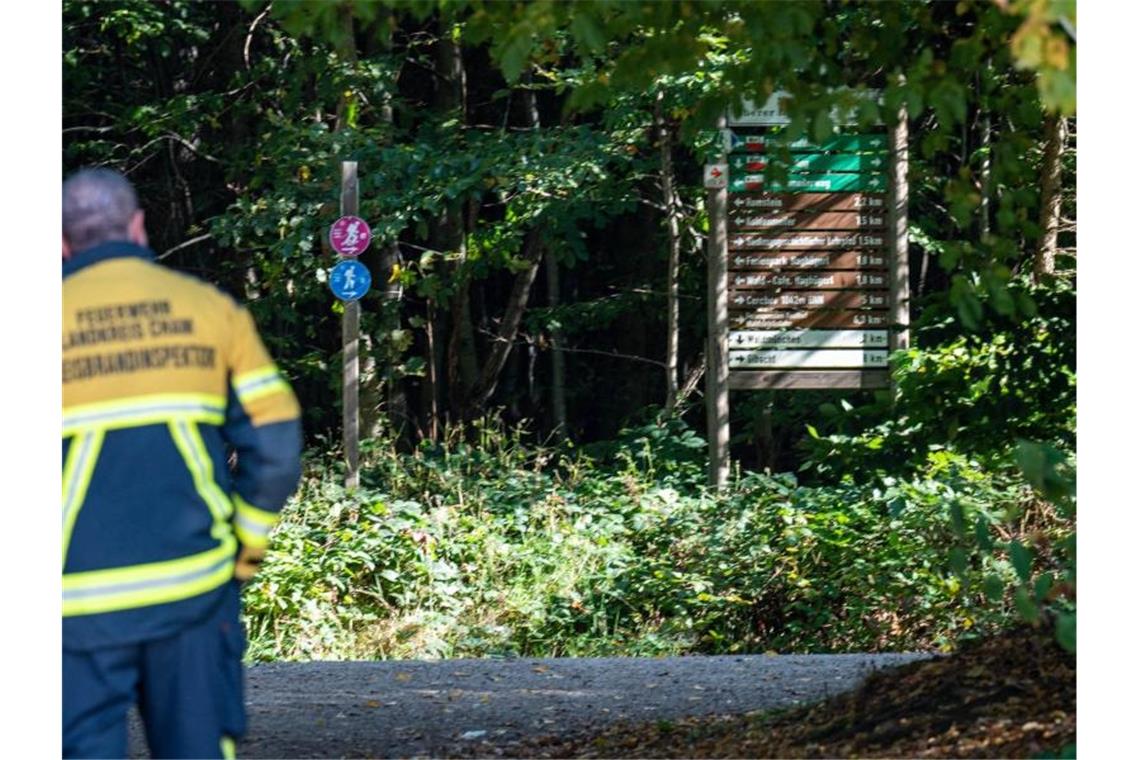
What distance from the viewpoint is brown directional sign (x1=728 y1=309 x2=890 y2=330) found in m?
13.9

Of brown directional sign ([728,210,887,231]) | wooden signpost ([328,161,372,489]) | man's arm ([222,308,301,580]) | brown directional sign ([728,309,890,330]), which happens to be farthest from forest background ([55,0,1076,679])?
man's arm ([222,308,301,580])

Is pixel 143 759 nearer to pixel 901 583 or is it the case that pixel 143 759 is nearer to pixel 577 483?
pixel 901 583

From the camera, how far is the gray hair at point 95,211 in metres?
4.05

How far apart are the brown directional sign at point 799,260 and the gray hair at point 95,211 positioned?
10.2m

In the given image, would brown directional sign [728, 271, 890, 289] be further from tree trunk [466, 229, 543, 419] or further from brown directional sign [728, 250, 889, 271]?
tree trunk [466, 229, 543, 419]

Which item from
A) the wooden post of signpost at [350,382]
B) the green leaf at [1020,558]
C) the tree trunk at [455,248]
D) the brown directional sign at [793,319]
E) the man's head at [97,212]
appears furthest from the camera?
the tree trunk at [455,248]

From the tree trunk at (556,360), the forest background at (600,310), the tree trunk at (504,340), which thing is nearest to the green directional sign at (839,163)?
the forest background at (600,310)

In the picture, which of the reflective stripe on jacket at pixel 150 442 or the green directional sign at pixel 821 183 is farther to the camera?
the green directional sign at pixel 821 183

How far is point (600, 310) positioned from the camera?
20438 millimetres

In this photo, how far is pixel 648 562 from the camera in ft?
41.1

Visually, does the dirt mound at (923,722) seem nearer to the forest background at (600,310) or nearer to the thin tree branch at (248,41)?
the forest background at (600,310)

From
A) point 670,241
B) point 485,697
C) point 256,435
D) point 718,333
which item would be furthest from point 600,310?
point 256,435

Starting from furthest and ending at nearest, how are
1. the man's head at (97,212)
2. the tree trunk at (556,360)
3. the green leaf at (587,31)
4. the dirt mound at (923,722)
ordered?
the tree trunk at (556,360), the dirt mound at (923,722), the green leaf at (587,31), the man's head at (97,212)

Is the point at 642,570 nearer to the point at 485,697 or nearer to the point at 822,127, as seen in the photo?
the point at 485,697
